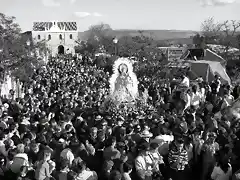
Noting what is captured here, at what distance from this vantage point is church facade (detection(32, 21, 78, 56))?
8644 cm

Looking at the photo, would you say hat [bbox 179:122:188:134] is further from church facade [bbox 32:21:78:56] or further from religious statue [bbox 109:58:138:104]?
church facade [bbox 32:21:78:56]

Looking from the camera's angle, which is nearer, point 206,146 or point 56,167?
point 56,167

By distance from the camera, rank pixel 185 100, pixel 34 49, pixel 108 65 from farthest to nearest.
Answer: pixel 108 65
pixel 34 49
pixel 185 100

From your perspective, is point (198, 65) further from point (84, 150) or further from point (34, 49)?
point (84, 150)

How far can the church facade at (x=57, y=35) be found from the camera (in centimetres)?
8644

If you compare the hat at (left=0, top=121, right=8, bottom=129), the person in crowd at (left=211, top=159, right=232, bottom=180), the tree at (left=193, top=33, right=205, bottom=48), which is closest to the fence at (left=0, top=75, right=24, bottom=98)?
the hat at (left=0, top=121, right=8, bottom=129)

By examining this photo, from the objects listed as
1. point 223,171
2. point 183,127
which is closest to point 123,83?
point 183,127

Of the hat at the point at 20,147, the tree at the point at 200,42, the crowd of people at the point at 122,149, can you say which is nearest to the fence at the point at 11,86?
the crowd of people at the point at 122,149

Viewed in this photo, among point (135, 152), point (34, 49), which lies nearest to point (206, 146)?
point (135, 152)

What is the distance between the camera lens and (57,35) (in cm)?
8744

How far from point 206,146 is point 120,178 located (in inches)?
90.0

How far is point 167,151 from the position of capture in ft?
26.5

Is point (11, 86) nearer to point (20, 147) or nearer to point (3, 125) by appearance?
point (3, 125)

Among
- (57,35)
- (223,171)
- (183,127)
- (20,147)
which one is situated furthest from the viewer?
(57,35)
